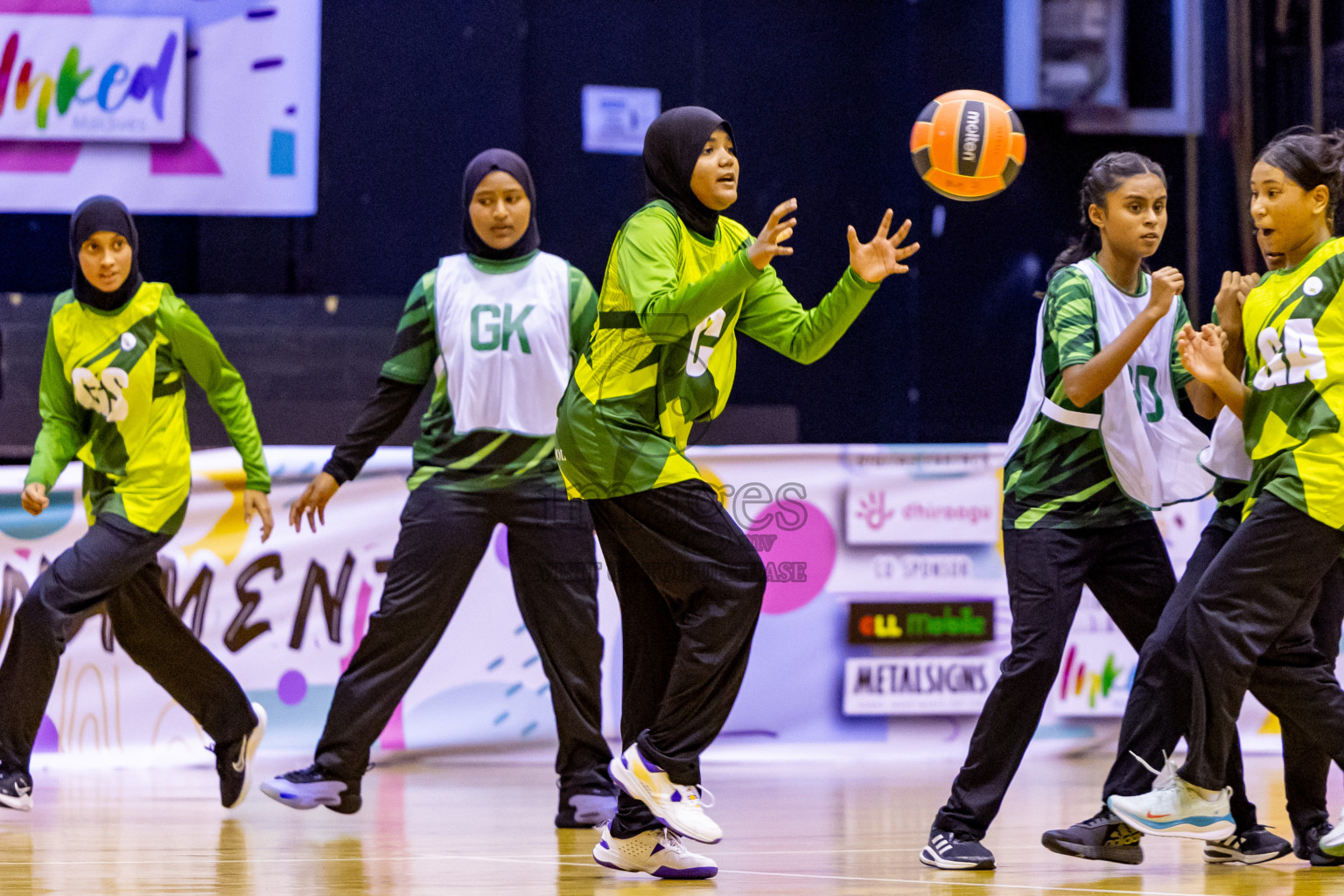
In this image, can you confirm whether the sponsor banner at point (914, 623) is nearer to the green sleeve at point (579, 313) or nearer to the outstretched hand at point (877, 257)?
the green sleeve at point (579, 313)

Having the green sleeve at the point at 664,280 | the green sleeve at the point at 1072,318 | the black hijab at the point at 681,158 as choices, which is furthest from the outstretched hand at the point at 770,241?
the green sleeve at the point at 1072,318

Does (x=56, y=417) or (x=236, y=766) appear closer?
(x=236, y=766)

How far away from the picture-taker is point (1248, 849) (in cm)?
398

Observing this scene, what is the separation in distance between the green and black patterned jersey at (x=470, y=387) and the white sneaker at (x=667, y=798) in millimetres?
1366

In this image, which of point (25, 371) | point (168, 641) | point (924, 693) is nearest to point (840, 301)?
point (168, 641)

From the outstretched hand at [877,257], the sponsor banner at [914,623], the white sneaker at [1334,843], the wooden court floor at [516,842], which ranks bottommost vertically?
the wooden court floor at [516,842]

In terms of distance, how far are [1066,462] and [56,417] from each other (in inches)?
116

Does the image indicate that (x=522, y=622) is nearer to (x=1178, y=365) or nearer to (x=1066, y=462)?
(x=1066, y=462)

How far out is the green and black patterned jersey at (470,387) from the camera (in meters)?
4.80

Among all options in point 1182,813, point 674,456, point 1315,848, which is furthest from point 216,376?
point 1315,848

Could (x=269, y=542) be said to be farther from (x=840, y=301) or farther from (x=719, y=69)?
(x=719, y=69)

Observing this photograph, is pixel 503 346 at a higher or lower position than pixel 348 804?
higher

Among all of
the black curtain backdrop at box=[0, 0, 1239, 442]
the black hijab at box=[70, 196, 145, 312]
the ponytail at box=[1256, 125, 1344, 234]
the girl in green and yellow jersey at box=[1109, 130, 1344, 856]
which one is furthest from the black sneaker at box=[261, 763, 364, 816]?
the black curtain backdrop at box=[0, 0, 1239, 442]

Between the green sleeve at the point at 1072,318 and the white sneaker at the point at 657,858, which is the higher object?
the green sleeve at the point at 1072,318
